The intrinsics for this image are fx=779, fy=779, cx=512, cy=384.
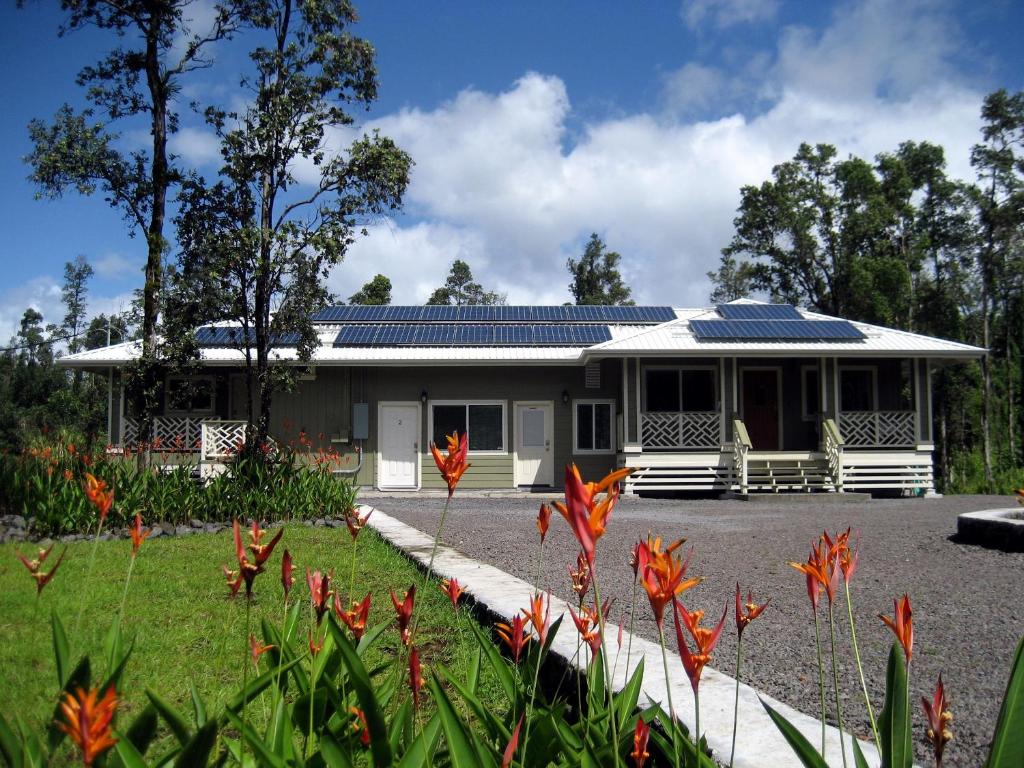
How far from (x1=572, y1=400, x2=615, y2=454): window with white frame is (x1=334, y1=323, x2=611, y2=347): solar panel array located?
68.0 inches

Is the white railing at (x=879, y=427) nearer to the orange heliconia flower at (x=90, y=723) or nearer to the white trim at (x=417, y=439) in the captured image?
the white trim at (x=417, y=439)

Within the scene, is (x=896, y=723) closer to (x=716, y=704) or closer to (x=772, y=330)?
(x=716, y=704)

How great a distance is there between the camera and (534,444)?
1980cm

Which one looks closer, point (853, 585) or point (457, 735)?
point (457, 735)

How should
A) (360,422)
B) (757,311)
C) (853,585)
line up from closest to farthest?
(853,585) < (360,422) < (757,311)

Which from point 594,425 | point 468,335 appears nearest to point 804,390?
point 594,425

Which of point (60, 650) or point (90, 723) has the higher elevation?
point (90, 723)

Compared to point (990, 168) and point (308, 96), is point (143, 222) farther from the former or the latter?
point (990, 168)

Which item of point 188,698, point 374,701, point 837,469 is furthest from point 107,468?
point 837,469

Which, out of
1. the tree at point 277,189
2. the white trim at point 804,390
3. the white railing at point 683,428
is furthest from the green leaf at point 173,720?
the white trim at point 804,390

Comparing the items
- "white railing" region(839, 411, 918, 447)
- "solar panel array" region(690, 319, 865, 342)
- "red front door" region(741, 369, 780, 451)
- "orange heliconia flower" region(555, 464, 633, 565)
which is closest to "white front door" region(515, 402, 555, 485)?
"solar panel array" region(690, 319, 865, 342)

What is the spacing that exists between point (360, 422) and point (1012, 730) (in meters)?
18.6

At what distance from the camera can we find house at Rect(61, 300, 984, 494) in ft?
59.9

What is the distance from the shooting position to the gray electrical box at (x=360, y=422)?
63.5 feet
